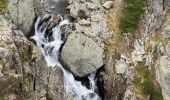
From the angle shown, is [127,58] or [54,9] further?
[54,9]

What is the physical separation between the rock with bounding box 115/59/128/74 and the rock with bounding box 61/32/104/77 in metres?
2.07

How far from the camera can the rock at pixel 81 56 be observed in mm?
48125

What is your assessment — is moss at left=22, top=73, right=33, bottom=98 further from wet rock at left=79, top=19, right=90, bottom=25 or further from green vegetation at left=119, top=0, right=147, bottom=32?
green vegetation at left=119, top=0, right=147, bottom=32

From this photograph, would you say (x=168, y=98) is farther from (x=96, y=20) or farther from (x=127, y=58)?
(x=96, y=20)

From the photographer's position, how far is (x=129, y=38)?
166 feet

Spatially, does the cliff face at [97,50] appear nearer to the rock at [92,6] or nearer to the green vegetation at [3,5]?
the rock at [92,6]

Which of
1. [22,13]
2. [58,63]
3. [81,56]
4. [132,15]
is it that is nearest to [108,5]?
[132,15]

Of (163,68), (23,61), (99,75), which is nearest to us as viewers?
(23,61)

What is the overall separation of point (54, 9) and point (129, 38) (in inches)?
466

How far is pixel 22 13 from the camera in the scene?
48.6m

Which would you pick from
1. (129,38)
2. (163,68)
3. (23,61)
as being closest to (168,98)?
(163,68)

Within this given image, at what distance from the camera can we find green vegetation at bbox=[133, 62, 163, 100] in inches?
1789

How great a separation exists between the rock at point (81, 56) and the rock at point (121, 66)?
2.07 m

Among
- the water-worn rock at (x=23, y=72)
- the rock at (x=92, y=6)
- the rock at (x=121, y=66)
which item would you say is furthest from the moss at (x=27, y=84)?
the rock at (x=92, y=6)
